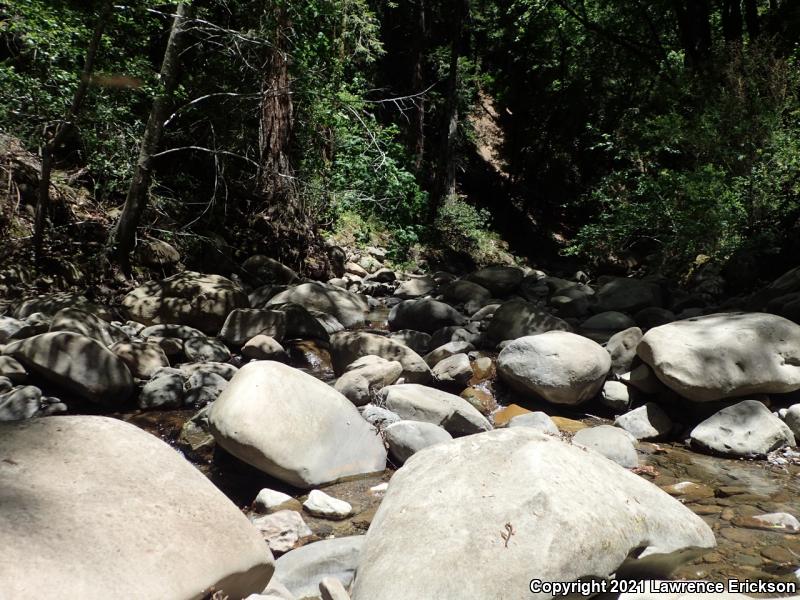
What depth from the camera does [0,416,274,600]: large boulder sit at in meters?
1.87

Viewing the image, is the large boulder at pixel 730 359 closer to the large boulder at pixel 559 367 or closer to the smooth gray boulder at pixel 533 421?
the large boulder at pixel 559 367

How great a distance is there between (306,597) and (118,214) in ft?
24.9

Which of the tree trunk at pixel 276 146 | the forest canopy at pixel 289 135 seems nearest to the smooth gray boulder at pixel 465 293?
the forest canopy at pixel 289 135

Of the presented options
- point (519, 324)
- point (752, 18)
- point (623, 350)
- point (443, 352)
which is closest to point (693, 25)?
point (752, 18)

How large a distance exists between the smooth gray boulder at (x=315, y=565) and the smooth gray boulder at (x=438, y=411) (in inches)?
71.3

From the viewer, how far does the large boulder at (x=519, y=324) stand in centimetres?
740

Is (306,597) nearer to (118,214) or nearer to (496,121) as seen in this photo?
(118,214)

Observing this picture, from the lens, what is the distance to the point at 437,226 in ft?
53.2

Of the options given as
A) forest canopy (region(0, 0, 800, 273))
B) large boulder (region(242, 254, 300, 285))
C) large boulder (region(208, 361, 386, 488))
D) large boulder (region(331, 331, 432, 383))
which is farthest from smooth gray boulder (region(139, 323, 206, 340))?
large boulder (region(242, 254, 300, 285))

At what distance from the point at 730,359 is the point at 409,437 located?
2.73 m

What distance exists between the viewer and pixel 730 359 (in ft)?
16.7

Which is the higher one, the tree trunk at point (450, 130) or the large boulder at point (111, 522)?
the tree trunk at point (450, 130)

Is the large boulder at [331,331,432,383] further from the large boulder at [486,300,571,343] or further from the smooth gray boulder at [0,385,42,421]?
the smooth gray boulder at [0,385,42,421]

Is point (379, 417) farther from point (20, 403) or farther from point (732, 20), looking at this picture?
point (732, 20)
